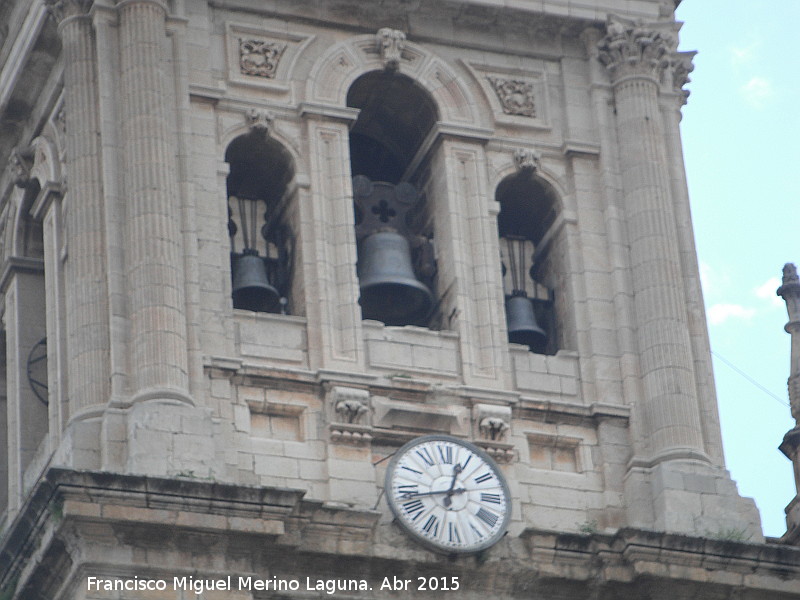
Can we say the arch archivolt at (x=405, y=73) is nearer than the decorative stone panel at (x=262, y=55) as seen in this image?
No

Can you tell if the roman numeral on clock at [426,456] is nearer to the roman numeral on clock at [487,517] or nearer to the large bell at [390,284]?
the roman numeral on clock at [487,517]

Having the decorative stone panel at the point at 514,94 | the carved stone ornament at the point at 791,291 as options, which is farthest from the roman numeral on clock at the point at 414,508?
the carved stone ornament at the point at 791,291

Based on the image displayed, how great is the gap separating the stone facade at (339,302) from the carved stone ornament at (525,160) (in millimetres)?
31

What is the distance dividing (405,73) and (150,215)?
16.9 ft

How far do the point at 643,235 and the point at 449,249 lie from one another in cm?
269

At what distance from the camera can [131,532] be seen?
4338 centimetres

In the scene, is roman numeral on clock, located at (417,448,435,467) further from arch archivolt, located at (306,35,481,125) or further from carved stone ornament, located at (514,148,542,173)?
arch archivolt, located at (306,35,481,125)

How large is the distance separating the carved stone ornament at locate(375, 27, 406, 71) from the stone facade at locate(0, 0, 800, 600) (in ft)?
0.19

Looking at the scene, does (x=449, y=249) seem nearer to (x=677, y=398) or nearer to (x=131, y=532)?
(x=677, y=398)

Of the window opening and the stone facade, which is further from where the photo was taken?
the window opening

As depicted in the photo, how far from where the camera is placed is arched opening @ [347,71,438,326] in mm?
48875

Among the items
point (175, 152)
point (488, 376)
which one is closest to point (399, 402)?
point (488, 376)

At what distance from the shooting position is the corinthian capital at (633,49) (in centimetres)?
5053

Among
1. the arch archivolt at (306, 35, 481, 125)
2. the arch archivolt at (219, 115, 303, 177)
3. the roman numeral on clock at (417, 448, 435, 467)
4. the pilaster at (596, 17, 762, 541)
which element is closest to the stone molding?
the pilaster at (596, 17, 762, 541)
